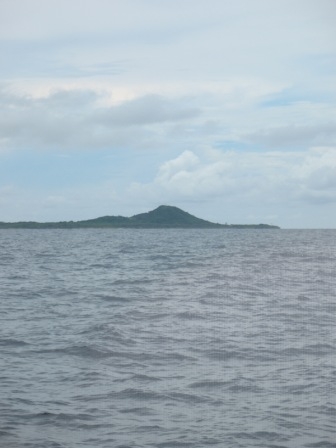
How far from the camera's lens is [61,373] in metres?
13.2

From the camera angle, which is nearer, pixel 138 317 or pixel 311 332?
pixel 311 332

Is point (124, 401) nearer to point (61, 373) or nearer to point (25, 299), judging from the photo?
point (61, 373)

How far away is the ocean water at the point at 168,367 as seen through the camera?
1009cm

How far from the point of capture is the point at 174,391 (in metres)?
12.0

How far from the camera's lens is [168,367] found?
13.6 meters

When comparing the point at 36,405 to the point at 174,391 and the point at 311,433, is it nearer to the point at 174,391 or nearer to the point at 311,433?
the point at 174,391

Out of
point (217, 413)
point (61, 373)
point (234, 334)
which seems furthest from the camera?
point (234, 334)

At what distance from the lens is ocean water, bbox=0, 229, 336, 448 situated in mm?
10086

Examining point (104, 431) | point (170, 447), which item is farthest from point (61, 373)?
point (170, 447)

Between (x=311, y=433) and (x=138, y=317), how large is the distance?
982 centimetres

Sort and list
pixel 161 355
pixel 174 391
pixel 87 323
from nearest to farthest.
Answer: pixel 174 391, pixel 161 355, pixel 87 323

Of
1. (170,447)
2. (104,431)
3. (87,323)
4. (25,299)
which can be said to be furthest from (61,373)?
(25,299)

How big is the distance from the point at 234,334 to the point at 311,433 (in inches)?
266

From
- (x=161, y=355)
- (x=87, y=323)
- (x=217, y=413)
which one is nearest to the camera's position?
(x=217, y=413)
